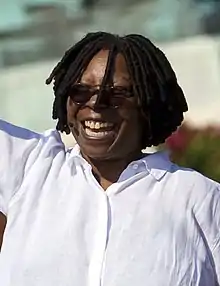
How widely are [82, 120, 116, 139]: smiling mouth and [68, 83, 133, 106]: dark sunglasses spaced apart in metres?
0.06

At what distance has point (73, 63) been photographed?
316 cm

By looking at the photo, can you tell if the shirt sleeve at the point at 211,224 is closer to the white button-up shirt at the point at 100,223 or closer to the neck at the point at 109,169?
the white button-up shirt at the point at 100,223

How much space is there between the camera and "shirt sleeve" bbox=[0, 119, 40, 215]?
121 inches

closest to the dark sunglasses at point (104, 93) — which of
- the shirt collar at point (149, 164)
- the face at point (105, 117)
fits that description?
the face at point (105, 117)

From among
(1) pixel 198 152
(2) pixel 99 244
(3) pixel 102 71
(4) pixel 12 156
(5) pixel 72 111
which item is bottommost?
(1) pixel 198 152

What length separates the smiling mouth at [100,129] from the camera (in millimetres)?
3033

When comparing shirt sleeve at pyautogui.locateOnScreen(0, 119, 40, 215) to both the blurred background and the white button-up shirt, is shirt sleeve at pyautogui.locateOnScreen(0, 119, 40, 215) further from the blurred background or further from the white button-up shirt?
the blurred background

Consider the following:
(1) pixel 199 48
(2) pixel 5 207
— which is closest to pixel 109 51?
(2) pixel 5 207

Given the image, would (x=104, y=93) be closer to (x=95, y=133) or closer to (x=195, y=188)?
(x=95, y=133)

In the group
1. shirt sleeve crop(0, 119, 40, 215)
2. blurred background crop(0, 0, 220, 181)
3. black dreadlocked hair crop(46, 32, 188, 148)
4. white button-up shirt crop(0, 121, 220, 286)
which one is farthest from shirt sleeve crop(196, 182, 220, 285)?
blurred background crop(0, 0, 220, 181)

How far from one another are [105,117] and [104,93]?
0.22 feet

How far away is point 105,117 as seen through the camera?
3.04m

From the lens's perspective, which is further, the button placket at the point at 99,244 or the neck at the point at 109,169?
the neck at the point at 109,169

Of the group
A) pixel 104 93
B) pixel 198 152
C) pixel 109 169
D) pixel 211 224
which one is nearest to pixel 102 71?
pixel 104 93
